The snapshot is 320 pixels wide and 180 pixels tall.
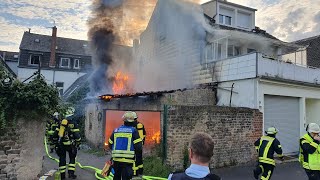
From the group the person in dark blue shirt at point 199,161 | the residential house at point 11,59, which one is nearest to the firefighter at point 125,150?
the person in dark blue shirt at point 199,161

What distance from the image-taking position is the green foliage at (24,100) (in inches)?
270

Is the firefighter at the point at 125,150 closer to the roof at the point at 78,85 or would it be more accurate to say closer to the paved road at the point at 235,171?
the paved road at the point at 235,171

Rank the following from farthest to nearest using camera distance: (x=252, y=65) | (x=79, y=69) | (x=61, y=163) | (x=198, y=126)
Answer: (x=79, y=69) < (x=252, y=65) < (x=198, y=126) < (x=61, y=163)

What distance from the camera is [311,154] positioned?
605 centimetres

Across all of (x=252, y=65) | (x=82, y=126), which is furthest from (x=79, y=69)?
(x=252, y=65)

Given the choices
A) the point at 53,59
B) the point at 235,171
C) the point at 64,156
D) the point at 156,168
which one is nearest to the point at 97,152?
the point at 156,168

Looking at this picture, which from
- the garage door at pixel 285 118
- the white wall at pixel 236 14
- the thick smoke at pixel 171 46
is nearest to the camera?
the garage door at pixel 285 118

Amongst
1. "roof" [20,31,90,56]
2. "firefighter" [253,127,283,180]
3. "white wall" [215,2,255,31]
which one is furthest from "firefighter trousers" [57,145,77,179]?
"roof" [20,31,90,56]

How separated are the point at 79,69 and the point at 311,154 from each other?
33370 millimetres

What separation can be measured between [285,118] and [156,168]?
26.5 ft

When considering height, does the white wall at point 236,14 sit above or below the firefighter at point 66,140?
above

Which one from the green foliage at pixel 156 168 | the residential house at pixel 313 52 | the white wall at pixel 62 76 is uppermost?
the residential house at pixel 313 52

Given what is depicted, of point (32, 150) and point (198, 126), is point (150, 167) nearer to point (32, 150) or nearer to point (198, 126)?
point (198, 126)

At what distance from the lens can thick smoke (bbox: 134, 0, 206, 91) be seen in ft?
58.1
